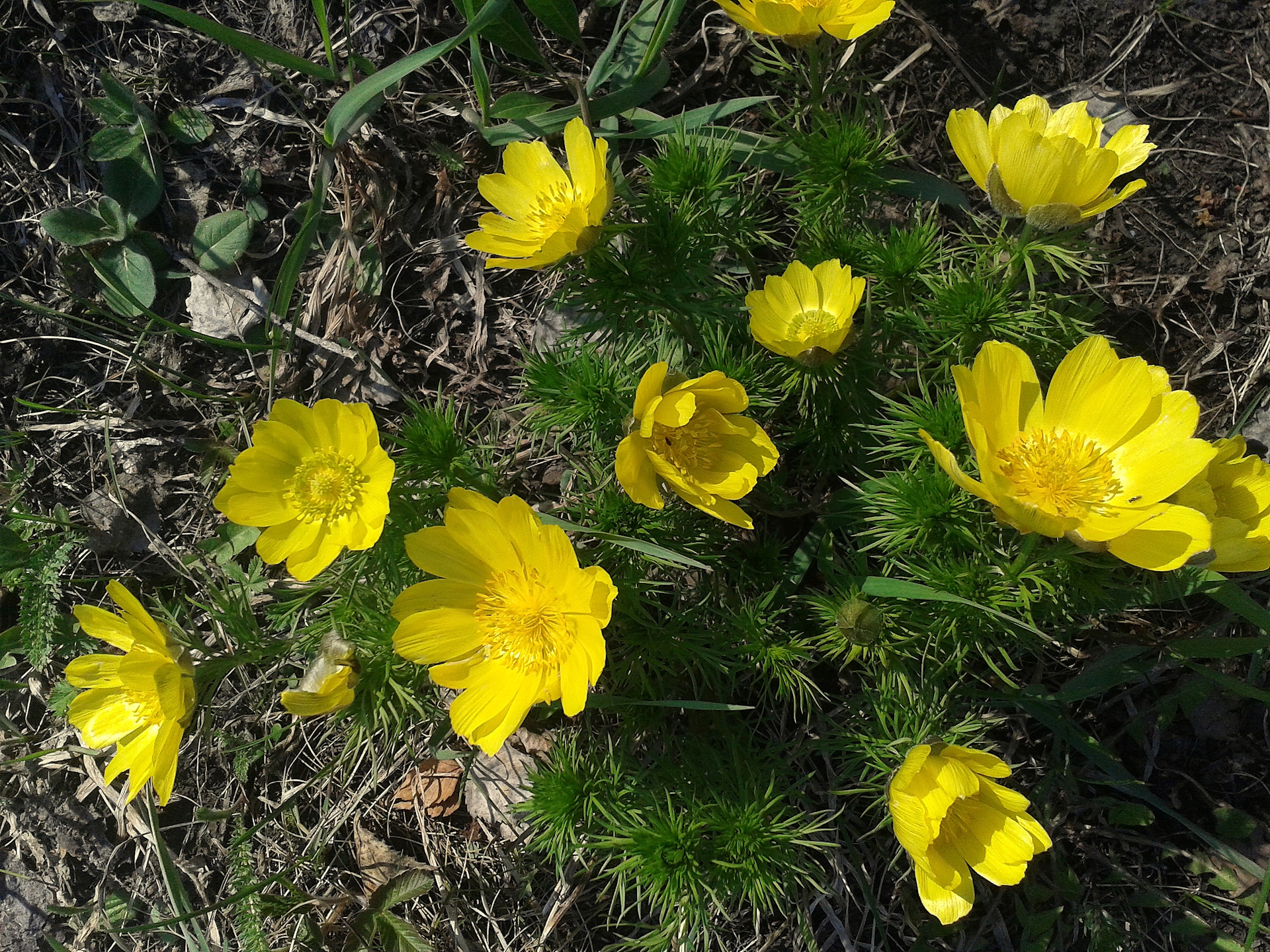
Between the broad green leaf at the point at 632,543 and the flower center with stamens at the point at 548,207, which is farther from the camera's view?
the flower center with stamens at the point at 548,207

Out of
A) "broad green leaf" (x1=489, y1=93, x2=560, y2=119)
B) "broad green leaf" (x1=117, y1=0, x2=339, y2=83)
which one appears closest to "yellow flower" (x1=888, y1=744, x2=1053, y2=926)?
"broad green leaf" (x1=489, y1=93, x2=560, y2=119)

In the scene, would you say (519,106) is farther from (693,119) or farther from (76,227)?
(76,227)

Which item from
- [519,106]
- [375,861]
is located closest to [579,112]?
[519,106]

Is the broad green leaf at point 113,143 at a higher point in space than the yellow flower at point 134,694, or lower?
higher

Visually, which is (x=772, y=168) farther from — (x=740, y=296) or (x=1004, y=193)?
(x=1004, y=193)

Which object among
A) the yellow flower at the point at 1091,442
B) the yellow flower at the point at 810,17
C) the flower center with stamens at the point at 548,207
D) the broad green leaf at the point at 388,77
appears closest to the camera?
the yellow flower at the point at 1091,442

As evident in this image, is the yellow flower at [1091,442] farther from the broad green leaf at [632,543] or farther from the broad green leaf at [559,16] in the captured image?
the broad green leaf at [559,16]

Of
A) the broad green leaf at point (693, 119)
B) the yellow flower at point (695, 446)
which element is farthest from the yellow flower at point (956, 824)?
the broad green leaf at point (693, 119)
